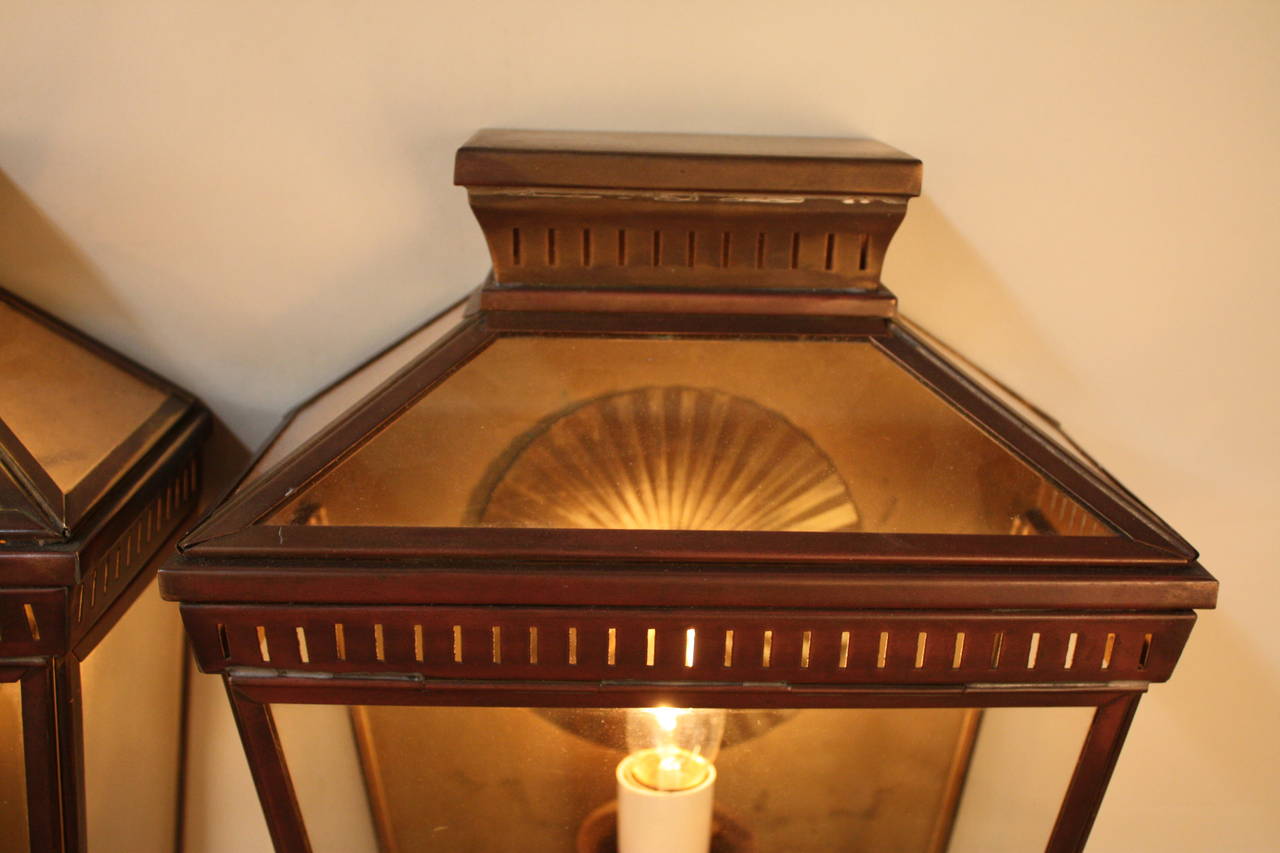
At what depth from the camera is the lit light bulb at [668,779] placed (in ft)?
2.21

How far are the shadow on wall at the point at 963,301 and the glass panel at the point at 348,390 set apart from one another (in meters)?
0.38

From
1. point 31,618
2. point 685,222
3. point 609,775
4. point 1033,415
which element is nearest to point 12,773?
point 31,618

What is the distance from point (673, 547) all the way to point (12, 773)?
1.53 feet

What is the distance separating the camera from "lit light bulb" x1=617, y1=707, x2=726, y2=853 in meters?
0.67

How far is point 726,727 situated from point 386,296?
1.54ft

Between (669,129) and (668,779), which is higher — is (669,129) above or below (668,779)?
above

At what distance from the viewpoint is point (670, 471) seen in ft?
2.19

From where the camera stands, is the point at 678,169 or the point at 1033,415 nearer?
the point at 678,169

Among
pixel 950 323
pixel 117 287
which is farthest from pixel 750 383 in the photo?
pixel 117 287

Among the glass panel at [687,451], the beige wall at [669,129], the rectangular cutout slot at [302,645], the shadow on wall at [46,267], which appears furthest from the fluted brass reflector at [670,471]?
the shadow on wall at [46,267]

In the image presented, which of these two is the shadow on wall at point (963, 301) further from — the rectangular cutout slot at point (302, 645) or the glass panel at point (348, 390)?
the rectangular cutout slot at point (302, 645)

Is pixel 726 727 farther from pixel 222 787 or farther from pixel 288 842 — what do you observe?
pixel 222 787

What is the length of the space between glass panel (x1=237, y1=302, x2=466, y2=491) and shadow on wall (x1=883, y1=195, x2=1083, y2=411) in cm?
38

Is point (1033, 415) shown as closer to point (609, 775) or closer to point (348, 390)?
point (609, 775)
